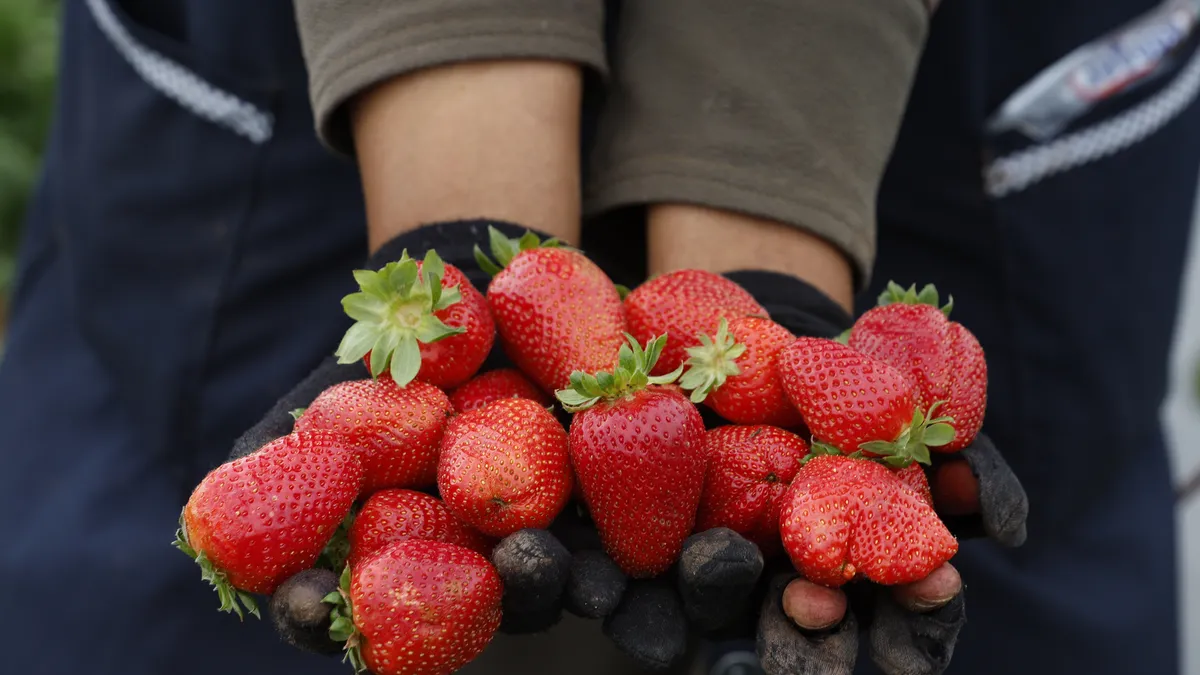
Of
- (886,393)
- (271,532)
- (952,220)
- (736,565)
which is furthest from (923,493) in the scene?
(952,220)

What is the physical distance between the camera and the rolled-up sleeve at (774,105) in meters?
1.00

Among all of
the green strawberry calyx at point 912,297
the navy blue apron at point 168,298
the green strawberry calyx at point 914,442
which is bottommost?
the navy blue apron at point 168,298

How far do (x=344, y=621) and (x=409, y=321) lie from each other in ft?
0.78

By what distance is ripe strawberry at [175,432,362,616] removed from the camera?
748 millimetres

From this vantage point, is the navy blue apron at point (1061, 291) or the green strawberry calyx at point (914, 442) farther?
the navy blue apron at point (1061, 291)

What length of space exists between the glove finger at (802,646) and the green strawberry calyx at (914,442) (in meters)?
0.12

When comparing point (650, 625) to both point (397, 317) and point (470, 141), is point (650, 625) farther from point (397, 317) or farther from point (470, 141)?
point (470, 141)

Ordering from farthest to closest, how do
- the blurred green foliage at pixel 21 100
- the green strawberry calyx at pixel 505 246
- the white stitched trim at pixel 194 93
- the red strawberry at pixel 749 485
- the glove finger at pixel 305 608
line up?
the blurred green foliage at pixel 21 100 → the white stitched trim at pixel 194 93 → the green strawberry calyx at pixel 505 246 → the red strawberry at pixel 749 485 → the glove finger at pixel 305 608

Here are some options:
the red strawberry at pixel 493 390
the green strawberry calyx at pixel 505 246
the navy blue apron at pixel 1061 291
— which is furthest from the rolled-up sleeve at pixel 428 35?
the navy blue apron at pixel 1061 291

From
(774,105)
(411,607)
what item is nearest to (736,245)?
(774,105)

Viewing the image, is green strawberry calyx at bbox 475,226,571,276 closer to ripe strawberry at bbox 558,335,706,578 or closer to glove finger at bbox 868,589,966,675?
ripe strawberry at bbox 558,335,706,578

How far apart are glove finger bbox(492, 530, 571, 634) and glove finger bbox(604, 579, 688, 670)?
51 mm

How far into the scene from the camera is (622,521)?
2.62 ft

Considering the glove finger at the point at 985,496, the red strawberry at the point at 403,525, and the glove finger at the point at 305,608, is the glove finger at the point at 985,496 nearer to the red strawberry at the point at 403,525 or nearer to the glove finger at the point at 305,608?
the red strawberry at the point at 403,525
